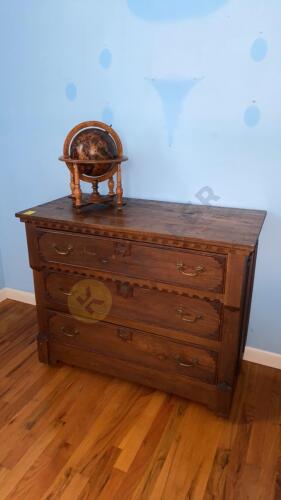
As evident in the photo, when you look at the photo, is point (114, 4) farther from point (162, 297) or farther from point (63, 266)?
point (162, 297)

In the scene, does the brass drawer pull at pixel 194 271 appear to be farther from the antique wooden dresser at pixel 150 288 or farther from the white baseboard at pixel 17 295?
the white baseboard at pixel 17 295

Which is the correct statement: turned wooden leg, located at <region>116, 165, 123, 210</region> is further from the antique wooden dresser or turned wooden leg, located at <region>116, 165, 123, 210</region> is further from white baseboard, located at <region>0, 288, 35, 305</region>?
white baseboard, located at <region>0, 288, 35, 305</region>

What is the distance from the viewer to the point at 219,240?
145 centimetres

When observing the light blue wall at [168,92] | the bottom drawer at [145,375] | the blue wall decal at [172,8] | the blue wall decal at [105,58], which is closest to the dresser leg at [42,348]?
the bottom drawer at [145,375]

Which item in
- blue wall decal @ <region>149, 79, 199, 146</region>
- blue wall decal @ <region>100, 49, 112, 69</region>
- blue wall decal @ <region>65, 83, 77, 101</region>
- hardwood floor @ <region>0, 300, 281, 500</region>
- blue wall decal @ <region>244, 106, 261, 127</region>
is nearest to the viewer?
hardwood floor @ <region>0, 300, 281, 500</region>

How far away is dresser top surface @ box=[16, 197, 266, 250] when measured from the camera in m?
1.52

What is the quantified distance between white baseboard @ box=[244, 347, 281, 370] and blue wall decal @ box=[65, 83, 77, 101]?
71.2 inches

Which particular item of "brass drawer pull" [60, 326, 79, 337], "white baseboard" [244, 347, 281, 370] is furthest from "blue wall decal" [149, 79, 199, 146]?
"white baseboard" [244, 347, 281, 370]

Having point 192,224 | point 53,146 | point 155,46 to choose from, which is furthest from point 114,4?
point 192,224

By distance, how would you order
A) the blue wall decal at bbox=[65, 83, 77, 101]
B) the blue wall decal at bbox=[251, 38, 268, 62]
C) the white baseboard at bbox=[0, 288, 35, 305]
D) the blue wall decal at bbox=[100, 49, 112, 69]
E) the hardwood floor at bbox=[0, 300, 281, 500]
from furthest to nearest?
the white baseboard at bbox=[0, 288, 35, 305], the blue wall decal at bbox=[65, 83, 77, 101], the blue wall decal at bbox=[100, 49, 112, 69], the blue wall decal at bbox=[251, 38, 268, 62], the hardwood floor at bbox=[0, 300, 281, 500]

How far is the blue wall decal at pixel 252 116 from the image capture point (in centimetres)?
172

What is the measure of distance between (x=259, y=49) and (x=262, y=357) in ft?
5.37

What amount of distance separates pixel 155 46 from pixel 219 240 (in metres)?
1.09

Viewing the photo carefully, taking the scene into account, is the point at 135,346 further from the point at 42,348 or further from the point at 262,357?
the point at 262,357
